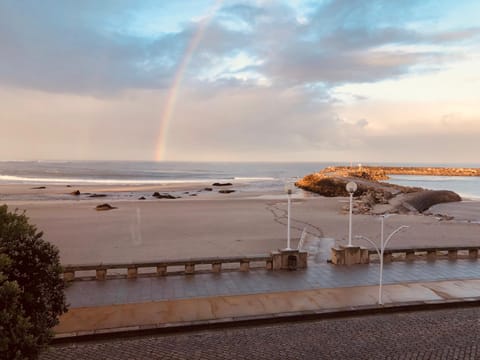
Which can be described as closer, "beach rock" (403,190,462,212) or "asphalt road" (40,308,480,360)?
"asphalt road" (40,308,480,360)

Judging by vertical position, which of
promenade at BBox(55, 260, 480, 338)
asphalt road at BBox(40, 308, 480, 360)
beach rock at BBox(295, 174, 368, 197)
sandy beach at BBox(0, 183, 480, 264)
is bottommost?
sandy beach at BBox(0, 183, 480, 264)

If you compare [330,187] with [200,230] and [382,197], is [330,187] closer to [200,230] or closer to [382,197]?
[382,197]

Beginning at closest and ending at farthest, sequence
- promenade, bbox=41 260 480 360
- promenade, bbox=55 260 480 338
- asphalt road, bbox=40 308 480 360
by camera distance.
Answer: asphalt road, bbox=40 308 480 360, promenade, bbox=41 260 480 360, promenade, bbox=55 260 480 338

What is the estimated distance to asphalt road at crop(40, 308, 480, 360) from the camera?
7.39 metres

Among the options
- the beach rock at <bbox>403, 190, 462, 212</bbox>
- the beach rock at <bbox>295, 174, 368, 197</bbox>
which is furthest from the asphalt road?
the beach rock at <bbox>295, 174, 368, 197</bbox>

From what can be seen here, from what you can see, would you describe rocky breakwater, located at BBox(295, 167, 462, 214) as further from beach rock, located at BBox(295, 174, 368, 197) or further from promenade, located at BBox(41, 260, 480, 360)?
promenade, located at BBox(41, 260, 480, 360)

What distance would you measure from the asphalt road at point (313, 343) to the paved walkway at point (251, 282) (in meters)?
1.97

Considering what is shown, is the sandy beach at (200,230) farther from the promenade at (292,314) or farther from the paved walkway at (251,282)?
the promenade at (292,314)

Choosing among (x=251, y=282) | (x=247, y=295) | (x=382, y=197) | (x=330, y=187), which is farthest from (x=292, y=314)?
(x=330, y=187)

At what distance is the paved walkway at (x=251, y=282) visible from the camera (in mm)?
10242

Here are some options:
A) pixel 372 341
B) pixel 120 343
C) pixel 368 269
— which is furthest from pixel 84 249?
pixel 372 341

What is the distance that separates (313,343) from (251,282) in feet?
12.2

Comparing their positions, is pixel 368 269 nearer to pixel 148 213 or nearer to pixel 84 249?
pixel 84 249

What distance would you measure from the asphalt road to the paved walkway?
1.97 m
